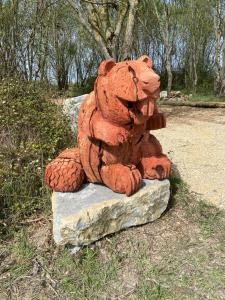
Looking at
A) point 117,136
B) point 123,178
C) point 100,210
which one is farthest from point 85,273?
point 117,136

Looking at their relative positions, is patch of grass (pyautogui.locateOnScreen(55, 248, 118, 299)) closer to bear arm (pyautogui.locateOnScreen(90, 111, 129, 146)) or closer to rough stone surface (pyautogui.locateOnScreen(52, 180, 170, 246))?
rough stone surface (pyautogui.locateOnScreen(52, 180, 170, 246))

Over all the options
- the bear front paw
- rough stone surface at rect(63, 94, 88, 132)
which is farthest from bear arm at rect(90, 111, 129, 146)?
rough stone surface at rect(63, 94, 88, 132)

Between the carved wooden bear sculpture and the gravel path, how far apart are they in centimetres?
73

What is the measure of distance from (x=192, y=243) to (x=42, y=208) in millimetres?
1130

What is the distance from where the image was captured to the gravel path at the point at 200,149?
3260 mm

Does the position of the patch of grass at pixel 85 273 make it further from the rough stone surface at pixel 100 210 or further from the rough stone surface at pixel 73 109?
the rough stone surface at pixel 73 109

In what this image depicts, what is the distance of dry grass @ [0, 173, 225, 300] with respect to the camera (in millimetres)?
2098

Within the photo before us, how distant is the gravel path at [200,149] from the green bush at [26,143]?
3.92ft

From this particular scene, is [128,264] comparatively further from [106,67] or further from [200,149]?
[200,149]

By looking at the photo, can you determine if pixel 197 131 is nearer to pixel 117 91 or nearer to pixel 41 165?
pixel 41 165

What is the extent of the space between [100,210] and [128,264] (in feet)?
1.17

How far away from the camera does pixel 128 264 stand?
2.29 meters

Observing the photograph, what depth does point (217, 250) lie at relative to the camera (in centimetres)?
238

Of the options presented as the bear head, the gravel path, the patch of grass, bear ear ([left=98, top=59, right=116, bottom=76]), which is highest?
bear ear ([left=98, top=59, right=116, bottom=76])
